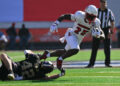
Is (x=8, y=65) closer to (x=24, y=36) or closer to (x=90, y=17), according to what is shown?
(x=90, y=17)

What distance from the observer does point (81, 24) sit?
9000mm

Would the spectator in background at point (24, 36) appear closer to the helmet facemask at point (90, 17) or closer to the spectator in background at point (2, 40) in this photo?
the spectator in background at point (2, 40)

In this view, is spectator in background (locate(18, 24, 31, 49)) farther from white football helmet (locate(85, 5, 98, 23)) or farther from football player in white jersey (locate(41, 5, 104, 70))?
white football helmet (locate(85, 5, 98, 23))

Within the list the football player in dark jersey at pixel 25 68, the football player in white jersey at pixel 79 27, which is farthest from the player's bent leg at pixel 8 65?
the football player in white jersey at pixel 79 27

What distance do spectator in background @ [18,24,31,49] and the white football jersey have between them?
14.8m

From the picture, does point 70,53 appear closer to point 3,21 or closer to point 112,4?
point 112,4

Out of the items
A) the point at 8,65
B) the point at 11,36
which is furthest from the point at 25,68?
the point at 11,36

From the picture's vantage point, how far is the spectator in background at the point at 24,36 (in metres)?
23.8

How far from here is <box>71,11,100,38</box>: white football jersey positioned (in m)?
8.84

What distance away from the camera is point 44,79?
25.3 ft

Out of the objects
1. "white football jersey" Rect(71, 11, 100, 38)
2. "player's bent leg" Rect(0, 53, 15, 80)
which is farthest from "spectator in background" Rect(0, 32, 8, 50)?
"player's bent leg" Rect(0, 53, 15, 80)

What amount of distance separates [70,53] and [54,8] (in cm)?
1951

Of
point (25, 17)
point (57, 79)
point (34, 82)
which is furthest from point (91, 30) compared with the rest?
point (25, 17)

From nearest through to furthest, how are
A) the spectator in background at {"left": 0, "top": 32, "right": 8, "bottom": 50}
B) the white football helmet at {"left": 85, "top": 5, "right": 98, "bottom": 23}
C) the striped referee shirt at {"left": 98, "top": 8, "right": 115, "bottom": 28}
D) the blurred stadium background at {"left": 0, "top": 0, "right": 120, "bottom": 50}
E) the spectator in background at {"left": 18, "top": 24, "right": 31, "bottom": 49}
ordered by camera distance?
the white football helmet at {"left": 85, "top": 5, "right": 98, "bottom": 23} < the striped referee shirt at {"left": 98, "top": 8, "right": 115, "bottom": 28} < the spectator in background at {"left": 0, "top": 32, "right": 8, "bottom": 50} < the spectator in background at {"left": 18, "top": 24, "right": 31, "bottom": 49} < the blurred stadium background at {"left": 0, "top": 0, "right": 120, "bottom": 50}
